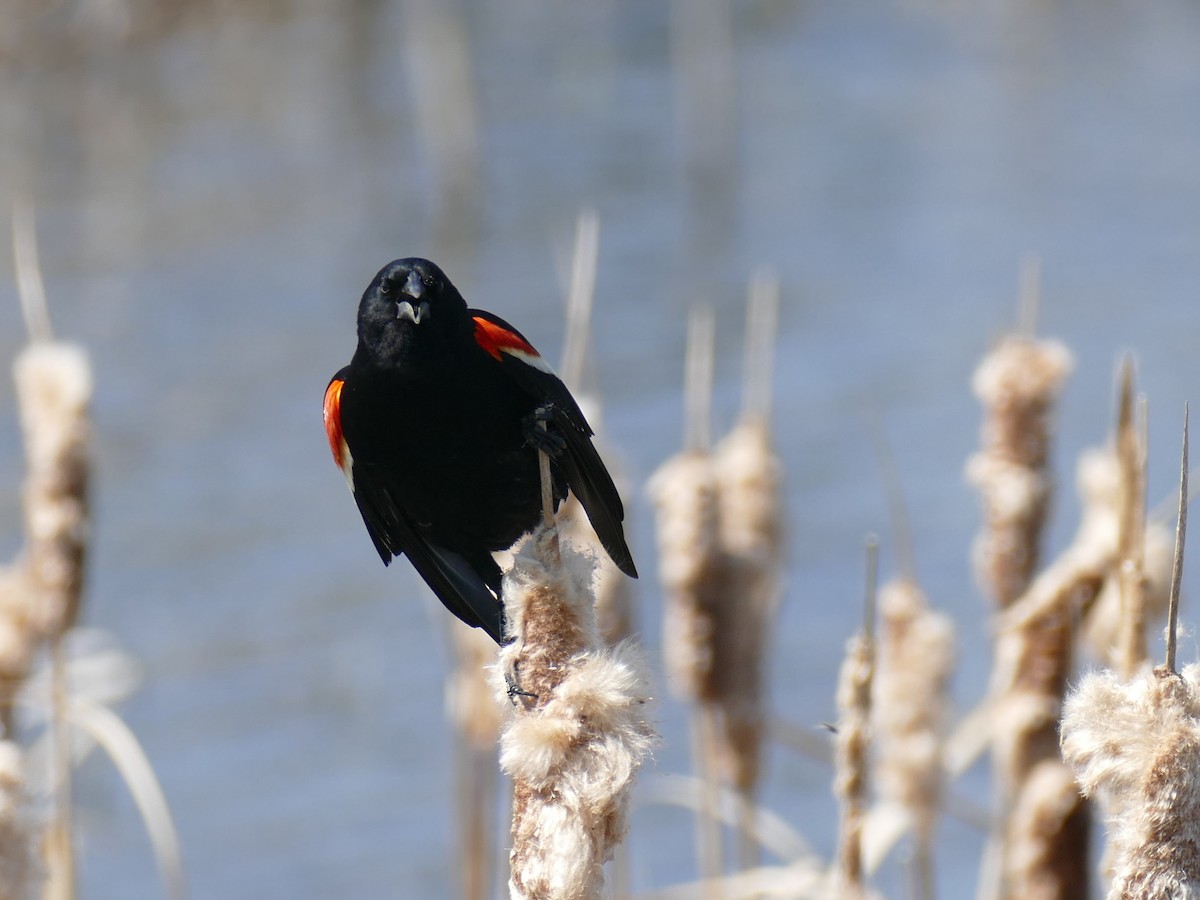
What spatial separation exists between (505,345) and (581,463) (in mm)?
219

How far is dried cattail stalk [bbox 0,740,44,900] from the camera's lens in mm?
1610

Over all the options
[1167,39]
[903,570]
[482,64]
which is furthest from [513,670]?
[1167,39]

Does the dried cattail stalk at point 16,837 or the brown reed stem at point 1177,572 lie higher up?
the brown reed stem at point 1177,572

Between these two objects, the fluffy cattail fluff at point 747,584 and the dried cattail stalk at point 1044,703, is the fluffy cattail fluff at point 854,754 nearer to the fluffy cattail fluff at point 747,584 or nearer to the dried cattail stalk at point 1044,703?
the dried cattail stalk at point 1044,703

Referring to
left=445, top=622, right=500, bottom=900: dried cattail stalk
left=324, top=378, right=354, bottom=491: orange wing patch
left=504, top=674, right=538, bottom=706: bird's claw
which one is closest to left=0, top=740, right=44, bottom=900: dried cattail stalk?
left=504, top=674, right=538, bottom=706: bird's claw

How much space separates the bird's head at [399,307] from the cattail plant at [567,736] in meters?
0.59

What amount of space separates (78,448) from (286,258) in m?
7.50

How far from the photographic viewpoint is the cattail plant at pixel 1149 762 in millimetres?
1339

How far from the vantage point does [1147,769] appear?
1.36 meters

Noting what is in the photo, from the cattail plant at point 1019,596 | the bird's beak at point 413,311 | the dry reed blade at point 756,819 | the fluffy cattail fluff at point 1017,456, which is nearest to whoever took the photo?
the bird's beak at point 413,311

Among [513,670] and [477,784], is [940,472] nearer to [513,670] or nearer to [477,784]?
[477,784]

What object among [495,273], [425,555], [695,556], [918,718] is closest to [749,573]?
[695,556]

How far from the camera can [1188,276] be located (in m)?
9.20

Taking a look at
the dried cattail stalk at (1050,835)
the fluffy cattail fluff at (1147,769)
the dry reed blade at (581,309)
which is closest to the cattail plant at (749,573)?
the dry reed blade at (581,309)
